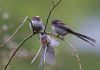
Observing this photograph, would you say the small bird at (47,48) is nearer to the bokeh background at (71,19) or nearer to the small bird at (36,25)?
the small bird at (36,25)

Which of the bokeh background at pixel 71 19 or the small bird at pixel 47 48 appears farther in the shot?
the bokeh background at pixel 71 19

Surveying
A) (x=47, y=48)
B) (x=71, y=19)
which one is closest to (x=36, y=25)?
(x=47, y=48)

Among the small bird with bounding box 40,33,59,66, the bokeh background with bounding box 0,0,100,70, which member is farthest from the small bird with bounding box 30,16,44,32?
the bokeh background with bounding box 0,0,100,70

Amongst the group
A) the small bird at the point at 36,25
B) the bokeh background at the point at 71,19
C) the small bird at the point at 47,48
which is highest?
the small bird at the point at 36,25

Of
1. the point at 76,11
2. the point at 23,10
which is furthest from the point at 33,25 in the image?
the point at 76,11

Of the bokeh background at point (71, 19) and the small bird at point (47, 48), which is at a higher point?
the small bird at point (47, 48)

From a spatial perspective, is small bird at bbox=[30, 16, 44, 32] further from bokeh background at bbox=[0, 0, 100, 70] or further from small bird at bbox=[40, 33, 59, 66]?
bokeh background at bbox=[0, 0, 100, 70]

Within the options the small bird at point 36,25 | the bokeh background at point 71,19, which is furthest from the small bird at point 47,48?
the bokeh background at point 71,19

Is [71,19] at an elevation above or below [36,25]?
below

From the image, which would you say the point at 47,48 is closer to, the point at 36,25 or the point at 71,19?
the point at 36,25
